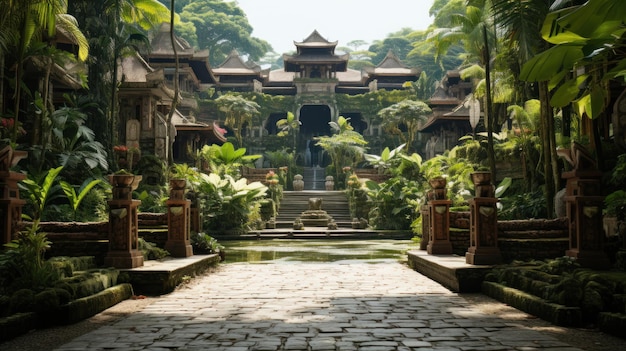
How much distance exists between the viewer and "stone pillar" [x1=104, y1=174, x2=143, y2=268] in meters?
8.33

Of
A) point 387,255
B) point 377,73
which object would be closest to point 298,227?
point 387,255

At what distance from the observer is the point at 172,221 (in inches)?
431

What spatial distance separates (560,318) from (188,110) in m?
34.6

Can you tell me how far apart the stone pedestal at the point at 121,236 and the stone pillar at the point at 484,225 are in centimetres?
475

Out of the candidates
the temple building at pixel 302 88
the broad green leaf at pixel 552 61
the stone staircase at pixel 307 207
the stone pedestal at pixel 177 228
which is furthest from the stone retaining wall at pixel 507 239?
the temple building at pixel 302 88

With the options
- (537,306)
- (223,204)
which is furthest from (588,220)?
(223,204)

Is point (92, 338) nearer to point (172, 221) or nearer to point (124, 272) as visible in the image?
point (124, 272)

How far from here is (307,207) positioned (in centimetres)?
2809

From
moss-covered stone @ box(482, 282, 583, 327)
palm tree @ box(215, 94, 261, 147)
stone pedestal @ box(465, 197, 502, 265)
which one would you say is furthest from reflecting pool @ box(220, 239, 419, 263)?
palm tree @ box(215, 94, 261, 147)

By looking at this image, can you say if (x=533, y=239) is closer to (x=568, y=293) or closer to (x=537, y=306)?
(x=537, y=306)

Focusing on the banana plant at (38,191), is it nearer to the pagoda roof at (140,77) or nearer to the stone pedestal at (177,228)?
the stone pedestal at (177,228)

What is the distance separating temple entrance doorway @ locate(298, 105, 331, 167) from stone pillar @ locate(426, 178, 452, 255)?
3843 cm

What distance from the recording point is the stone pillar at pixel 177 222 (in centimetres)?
1085

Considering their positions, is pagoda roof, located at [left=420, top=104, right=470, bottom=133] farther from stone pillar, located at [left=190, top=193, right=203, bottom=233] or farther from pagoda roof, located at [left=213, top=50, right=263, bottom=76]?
stone pillar, located at [left=190, top=193, right=203, bottom=233]
